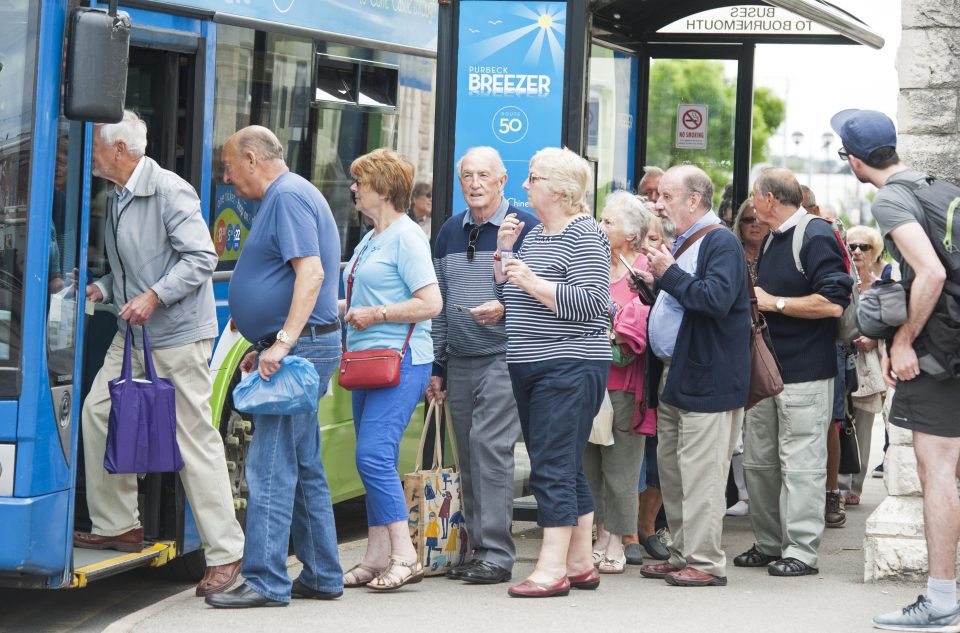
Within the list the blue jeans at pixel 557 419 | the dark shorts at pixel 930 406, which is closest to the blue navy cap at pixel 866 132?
the dark shorts at pixel 930 406

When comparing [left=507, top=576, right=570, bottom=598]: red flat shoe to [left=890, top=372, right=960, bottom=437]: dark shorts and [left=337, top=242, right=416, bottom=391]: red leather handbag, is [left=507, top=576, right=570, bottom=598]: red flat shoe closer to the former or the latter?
[left=337, top=242, right=416, bottom=391]: red leather handbag

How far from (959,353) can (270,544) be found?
2720 mm

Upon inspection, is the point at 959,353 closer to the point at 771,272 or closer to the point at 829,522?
the point at 771,272

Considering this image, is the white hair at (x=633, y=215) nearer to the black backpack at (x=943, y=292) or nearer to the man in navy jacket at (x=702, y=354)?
the man in navy jacket at (x=702, y=354)

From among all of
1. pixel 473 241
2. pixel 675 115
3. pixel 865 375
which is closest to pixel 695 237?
pixel 473 241

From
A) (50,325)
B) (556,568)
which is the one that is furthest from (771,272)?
(50,325)

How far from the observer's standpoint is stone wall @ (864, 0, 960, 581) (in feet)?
21.7

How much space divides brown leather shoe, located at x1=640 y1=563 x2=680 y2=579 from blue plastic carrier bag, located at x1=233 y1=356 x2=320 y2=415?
1958 mm

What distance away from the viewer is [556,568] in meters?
6.25

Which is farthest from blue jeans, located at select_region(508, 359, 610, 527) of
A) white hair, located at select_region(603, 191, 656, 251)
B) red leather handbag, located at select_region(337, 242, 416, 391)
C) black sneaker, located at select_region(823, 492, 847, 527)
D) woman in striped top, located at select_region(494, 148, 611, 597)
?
black sneaker, located at select_region(823, 492, 847, 527)

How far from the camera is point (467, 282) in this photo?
6719 millimetres

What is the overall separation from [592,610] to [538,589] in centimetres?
25

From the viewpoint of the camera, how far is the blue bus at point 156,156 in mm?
5379

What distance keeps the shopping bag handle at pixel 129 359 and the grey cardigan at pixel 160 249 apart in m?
0.04
